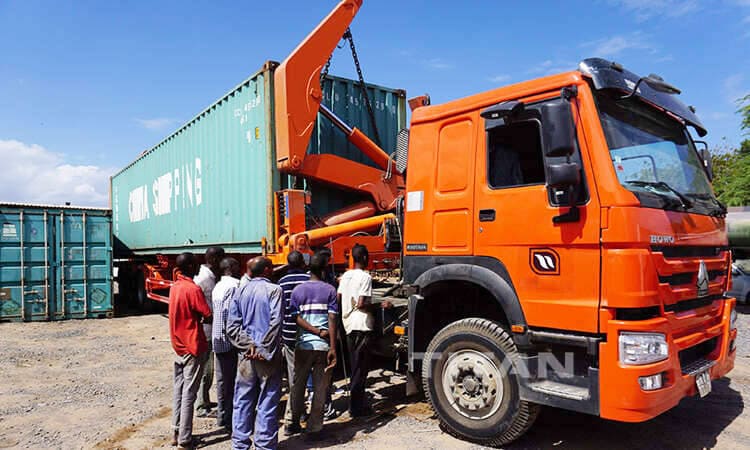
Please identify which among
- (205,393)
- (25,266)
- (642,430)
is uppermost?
(25,266)

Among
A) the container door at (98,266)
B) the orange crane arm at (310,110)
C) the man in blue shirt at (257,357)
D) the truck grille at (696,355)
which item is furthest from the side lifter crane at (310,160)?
the container door at (98,266)

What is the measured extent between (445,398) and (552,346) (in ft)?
3.34

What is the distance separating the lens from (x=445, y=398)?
410 centimetres

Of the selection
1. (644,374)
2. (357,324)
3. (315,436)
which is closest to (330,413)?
(315,436)

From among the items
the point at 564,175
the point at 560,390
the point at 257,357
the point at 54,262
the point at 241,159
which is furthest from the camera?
the point at 54,262

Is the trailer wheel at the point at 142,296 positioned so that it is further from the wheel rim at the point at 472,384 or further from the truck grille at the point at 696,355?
the truck grille at the point at 696,355

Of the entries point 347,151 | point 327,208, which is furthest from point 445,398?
point 347,151

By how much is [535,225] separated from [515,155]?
Answer: 56cm

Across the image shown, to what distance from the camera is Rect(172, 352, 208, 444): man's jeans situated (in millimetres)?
4062

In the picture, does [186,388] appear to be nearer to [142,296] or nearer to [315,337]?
[315,337]

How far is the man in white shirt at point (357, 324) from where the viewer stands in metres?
4.73

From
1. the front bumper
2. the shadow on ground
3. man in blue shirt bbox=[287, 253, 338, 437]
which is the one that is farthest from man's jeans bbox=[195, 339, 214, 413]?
the front bumper

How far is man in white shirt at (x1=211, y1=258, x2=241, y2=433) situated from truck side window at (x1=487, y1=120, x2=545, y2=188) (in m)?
2.38

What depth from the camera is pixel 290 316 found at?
13.8 ft
